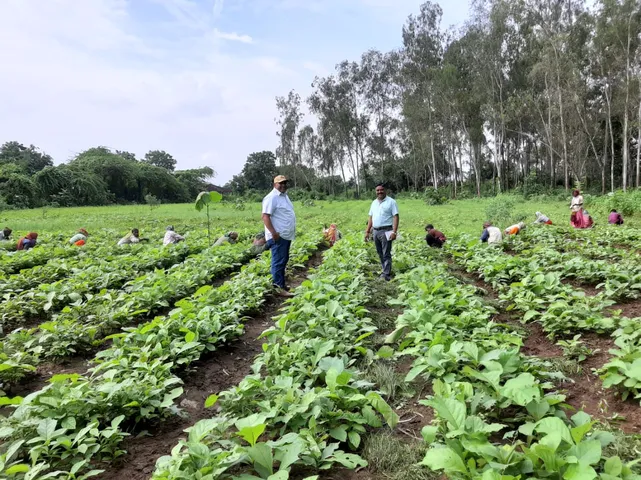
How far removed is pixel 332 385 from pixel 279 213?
12.9 feet

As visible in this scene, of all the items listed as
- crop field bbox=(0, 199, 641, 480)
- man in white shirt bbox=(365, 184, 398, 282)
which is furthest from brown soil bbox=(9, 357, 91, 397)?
man in white shirt bbox=(365, 184, 398, 282)

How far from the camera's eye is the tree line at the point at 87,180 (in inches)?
1368

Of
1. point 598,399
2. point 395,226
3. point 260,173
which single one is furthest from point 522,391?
point 260,173

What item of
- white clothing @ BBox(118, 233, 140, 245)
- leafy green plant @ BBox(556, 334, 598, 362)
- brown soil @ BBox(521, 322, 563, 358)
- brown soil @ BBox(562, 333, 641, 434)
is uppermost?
white clothing @ BBox(118, 233, 140, 245)

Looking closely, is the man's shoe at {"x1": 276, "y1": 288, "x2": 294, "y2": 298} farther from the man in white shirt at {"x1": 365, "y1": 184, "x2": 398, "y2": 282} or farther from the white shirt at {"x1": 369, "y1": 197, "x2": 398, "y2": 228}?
the white shirt at {"x1": 369, "y1": 197, "x2": 398, "y2": 228}

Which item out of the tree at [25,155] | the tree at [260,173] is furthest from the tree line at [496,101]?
the tree at [25,155]

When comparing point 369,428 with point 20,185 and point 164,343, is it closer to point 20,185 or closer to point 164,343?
point 164,343

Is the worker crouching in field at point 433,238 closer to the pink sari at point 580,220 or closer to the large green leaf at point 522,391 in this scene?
the pink sari at point 580,220

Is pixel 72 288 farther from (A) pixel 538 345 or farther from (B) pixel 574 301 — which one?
(B) pixel 574 301

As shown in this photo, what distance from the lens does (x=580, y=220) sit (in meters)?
11.9

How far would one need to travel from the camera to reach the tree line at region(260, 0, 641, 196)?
2702cm

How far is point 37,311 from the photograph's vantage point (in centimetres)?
535

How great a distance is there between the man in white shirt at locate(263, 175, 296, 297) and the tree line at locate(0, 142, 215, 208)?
89.6 feet

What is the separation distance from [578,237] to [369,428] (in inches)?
372
